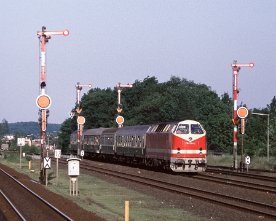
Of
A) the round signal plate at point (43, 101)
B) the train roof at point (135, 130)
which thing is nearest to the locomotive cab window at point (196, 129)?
the train roof at point (135, 130)

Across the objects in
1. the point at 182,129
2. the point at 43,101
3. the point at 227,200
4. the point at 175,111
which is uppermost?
the point at 175,111

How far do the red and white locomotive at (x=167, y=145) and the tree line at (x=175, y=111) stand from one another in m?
18.7

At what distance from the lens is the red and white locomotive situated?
41906mm

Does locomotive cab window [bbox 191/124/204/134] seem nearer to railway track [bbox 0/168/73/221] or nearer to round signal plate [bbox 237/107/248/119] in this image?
round signal plate [bbox 237/107/248/119]

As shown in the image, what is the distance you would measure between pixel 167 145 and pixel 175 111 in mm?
60510

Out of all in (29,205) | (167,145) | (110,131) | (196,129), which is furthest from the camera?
(110,131)

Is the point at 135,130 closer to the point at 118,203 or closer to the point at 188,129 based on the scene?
the point at 188,129

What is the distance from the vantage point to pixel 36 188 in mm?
33125

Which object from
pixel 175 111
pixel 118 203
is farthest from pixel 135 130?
pixel 175 111

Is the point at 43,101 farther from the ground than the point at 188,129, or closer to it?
farther from the ground

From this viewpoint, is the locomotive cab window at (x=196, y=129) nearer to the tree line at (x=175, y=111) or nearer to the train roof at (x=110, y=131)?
the train roof at (x=110, y=131)

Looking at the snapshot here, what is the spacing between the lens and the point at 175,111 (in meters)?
104

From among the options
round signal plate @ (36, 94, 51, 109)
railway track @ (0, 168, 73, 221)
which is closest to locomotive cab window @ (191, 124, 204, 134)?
round signal plate @ (36, 94, 51, 109)

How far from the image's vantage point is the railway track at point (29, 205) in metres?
20.9
